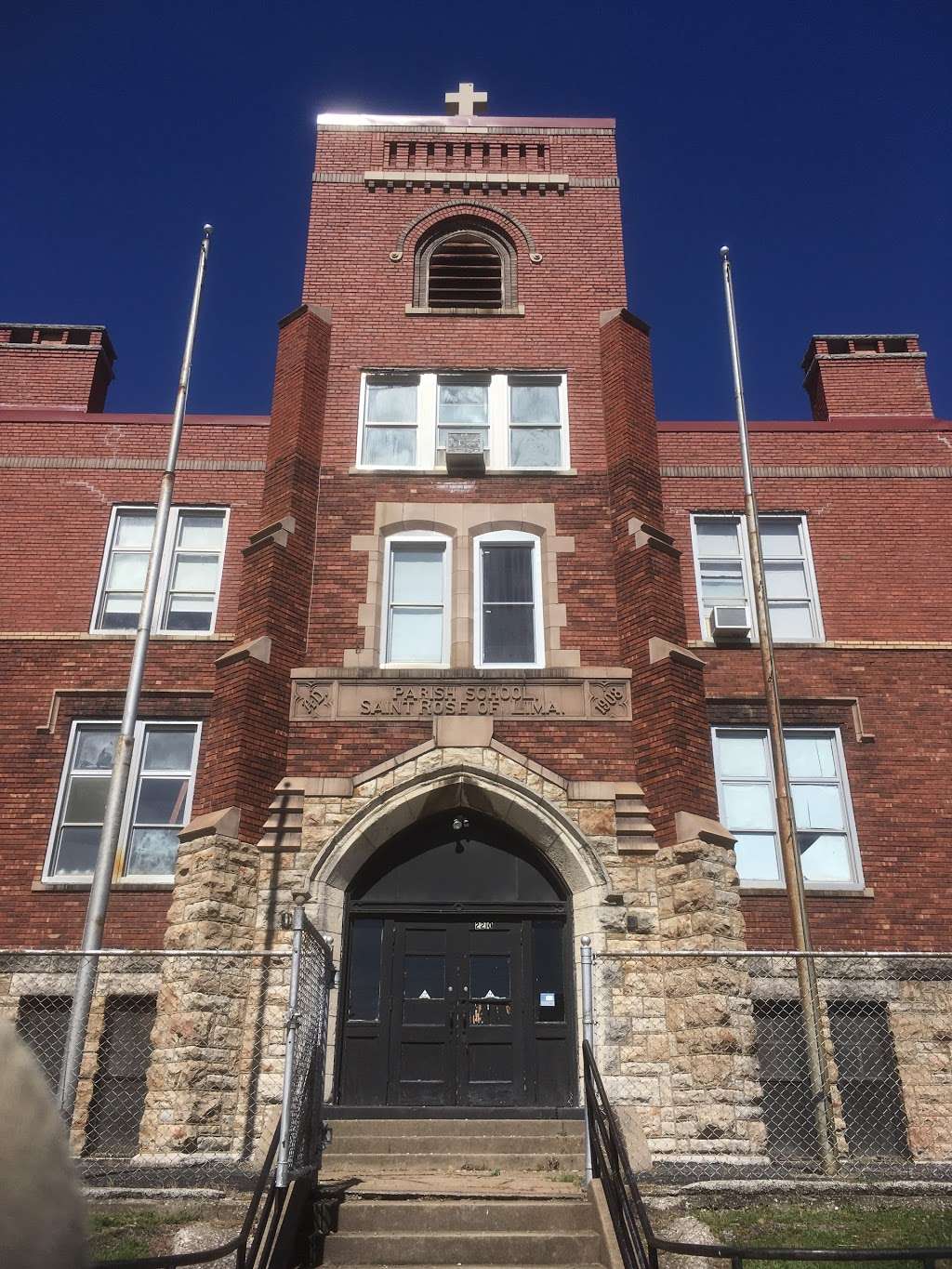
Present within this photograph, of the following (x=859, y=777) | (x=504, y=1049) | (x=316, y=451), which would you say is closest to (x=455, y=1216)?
(x=504, y=1049)

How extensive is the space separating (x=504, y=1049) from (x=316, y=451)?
828 cm

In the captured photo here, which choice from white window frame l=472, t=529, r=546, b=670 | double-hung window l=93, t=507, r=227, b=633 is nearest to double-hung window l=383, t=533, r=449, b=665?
white window frame l=472, t=529, r=546, b=670

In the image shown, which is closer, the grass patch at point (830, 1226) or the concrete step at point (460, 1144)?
the grass patch at point (830, 1226)

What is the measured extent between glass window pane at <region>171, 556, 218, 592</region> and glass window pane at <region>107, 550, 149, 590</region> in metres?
0.48

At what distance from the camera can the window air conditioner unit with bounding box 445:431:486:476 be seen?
14.7 metres

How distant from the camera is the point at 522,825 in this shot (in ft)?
41.0

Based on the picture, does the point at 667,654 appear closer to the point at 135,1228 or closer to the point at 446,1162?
the point at 446,1162

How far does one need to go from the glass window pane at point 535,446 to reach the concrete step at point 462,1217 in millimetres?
9938

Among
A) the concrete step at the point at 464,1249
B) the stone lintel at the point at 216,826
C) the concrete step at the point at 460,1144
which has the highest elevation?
the stone lintel at the point at 216,826

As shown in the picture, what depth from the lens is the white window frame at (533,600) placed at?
13.5 m

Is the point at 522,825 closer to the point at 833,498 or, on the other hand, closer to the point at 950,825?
the point at 950,825

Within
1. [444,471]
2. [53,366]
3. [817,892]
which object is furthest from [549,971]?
[53,366]

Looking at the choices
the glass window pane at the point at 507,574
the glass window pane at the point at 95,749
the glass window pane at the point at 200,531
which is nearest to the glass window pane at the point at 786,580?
the glass window pane at the point at 507,574

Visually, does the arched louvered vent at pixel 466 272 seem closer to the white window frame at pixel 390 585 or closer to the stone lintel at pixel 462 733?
the white window frame at pixel 390 585
